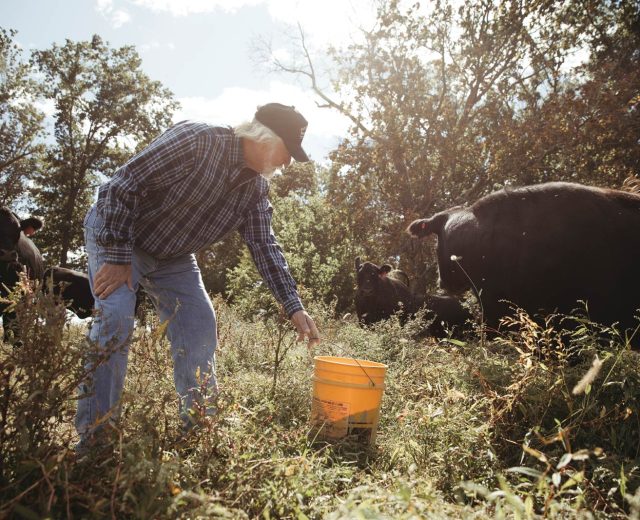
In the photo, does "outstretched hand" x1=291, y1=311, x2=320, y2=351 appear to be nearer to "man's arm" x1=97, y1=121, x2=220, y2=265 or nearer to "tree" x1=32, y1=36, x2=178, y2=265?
"man's arm" x1=97, y1=121, x2=220, y2=265

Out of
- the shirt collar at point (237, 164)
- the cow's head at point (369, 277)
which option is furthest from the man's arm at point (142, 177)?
the cow's head at point (369, 277)

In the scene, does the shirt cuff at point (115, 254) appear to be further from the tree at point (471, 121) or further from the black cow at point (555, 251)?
the tree at point (471, 121)

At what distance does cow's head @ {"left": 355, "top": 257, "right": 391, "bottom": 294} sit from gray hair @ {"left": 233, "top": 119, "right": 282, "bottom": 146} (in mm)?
7900

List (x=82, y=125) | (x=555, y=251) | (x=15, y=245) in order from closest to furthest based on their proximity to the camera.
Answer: (x=555, y=251) < (x=15, y=245) < (x=82, y=125)

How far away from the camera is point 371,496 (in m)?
2.16

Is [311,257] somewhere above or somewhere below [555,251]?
above

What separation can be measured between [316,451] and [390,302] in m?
8.17

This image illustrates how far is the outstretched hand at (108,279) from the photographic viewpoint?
304 cm

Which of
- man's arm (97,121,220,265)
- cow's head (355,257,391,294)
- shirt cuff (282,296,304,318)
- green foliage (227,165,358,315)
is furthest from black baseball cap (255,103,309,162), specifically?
green foliage (227,165,358,315)

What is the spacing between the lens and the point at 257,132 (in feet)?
11.4

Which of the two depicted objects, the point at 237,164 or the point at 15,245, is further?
the point at 15,245

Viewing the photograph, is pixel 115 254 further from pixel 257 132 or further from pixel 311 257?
pixel 311 257

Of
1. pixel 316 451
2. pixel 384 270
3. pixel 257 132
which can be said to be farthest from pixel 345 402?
pixel 384 270

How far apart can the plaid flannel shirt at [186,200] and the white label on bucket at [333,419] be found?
737mm
